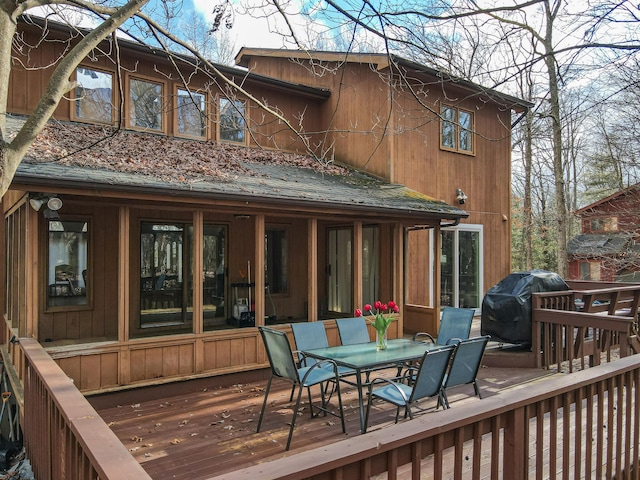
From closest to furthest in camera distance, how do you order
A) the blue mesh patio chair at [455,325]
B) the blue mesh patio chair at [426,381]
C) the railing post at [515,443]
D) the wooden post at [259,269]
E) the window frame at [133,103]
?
the railing post at [515,443] < the blue mesh patio chair at [426,381] < the blue mesh patio chair at [455,325] < the wooden post at [259,269] < the window frame at [133,103]

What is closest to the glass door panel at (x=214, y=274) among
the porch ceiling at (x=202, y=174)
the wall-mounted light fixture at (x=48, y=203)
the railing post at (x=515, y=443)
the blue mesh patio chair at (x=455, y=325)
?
the porch ceiling at (x=202, y=174)

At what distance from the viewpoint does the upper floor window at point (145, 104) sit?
9.10 meters

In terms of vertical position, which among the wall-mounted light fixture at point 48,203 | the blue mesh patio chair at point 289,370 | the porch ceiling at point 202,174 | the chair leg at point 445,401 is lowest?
the chair leg at point 445,401

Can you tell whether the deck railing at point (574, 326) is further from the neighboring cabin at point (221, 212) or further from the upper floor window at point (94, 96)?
the upper floor window at point (94, 96)

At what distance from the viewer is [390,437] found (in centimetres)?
174

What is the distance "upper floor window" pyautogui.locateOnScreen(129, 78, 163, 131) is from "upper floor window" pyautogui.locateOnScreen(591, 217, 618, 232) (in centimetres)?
1868

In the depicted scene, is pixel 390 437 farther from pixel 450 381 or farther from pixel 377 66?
pixel 377 66

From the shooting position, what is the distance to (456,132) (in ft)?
36.7

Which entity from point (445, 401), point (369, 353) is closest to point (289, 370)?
point (369, 353)

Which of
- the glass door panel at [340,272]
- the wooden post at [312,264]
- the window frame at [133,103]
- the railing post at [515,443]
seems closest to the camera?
the railing post at [515,443]

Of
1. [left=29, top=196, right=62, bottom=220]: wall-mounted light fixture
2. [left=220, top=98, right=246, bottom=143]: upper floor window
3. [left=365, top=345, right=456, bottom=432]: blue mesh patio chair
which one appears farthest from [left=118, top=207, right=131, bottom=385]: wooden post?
[left=220, top=98, right=246, bottom=143]: upper floor window

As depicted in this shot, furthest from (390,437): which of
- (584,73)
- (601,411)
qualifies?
(584,73)

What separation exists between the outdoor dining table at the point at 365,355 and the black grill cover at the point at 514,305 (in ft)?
7.09

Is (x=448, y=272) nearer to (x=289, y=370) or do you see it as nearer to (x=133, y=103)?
(x=289, y=370)
